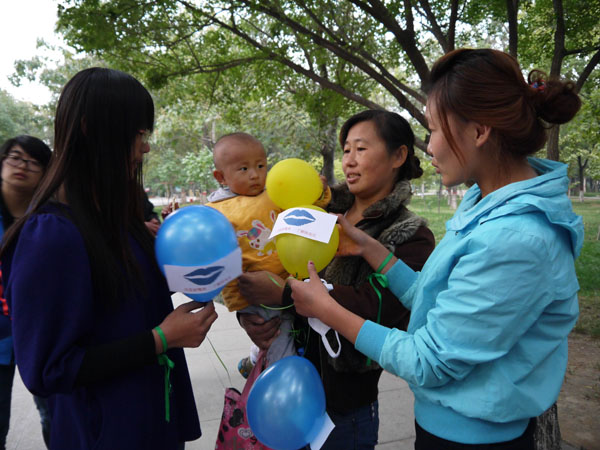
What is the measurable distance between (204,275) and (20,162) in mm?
1980

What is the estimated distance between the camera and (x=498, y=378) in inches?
45.5

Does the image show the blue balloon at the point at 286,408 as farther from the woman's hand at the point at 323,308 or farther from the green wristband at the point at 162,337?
the green wristband at the point at 162,337

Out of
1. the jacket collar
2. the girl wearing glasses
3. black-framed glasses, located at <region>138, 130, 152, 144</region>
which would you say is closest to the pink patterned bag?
the girl wearing glasses

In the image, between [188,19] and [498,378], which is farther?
[188,19]

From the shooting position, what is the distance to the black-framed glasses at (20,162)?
2561mm

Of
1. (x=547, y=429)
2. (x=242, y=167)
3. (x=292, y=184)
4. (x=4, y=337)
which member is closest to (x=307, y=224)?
(x=292, y=184)

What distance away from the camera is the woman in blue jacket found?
3.60 ft

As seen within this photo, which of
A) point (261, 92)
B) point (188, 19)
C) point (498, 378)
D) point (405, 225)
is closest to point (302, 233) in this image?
point (405, 225)

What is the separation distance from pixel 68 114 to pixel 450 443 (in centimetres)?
153

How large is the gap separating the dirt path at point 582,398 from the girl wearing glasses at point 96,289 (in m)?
3.52

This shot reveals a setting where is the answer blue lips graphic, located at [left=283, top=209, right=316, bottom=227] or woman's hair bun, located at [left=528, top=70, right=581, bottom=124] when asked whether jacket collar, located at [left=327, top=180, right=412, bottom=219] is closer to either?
blue lips graphic, located at [left=283, top=209, right=316, bottom=227]

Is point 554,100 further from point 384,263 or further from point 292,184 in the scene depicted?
point 292,184

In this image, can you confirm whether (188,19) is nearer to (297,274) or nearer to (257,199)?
(257,199)

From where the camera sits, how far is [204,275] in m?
1.31
